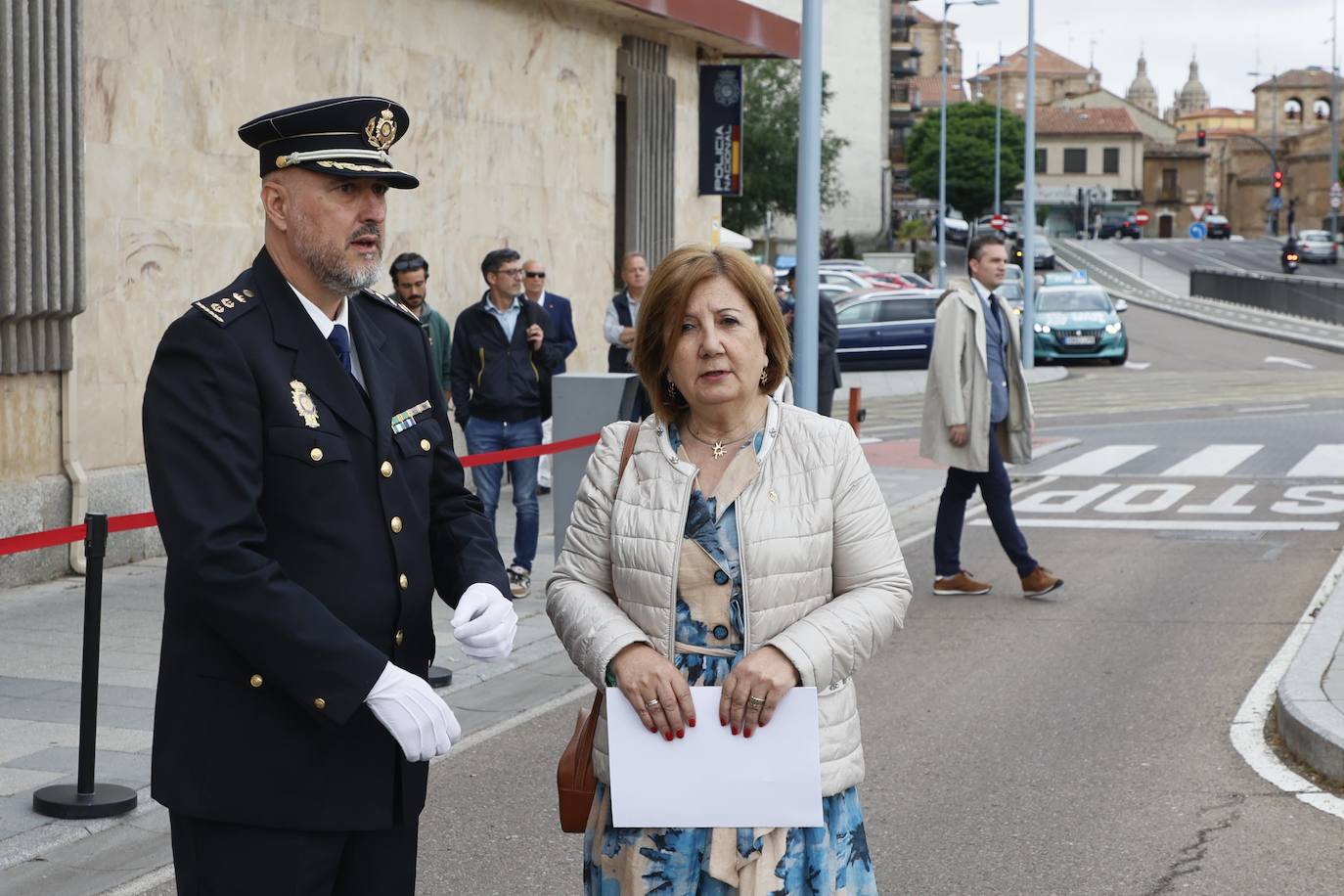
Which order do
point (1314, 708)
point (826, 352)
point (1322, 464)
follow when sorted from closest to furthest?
point (1314, 708) < point (826, 352) < point (1322, 464)

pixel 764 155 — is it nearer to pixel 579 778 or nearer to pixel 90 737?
pixel 90 737

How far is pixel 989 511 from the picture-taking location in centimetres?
1032

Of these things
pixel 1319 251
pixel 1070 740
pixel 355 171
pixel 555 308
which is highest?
pixel 1319 251

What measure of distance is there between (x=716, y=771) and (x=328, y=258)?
1126 mm

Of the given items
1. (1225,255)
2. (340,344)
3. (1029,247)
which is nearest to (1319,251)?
(1225,255)

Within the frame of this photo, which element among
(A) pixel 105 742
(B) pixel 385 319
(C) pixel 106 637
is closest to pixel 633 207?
(C) pixel 106 637

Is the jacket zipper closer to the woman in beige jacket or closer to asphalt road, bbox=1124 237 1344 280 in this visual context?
the woman in beige jacket

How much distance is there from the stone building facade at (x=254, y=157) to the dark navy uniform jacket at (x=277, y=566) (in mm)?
7776

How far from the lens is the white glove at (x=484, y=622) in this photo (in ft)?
10.0

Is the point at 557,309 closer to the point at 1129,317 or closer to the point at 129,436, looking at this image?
the point at 129,436

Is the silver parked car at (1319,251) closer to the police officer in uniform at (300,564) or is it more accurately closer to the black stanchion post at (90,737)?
the black stanchion post at (90,737)

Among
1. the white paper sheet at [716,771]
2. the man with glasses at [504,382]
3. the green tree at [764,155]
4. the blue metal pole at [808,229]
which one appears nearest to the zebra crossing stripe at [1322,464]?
the blue metal pole at [808,229]

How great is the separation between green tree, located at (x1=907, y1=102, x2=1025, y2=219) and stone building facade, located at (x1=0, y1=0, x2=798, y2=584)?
294 ft

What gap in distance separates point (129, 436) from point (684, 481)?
29.6 ft
